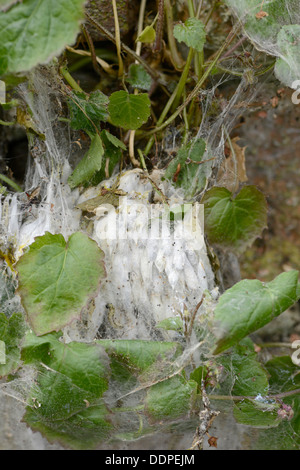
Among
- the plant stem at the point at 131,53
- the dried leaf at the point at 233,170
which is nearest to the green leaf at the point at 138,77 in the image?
the plant stem at the point at 131,53

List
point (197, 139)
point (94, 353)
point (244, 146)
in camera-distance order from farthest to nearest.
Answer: point (244, 146), point (197, 139), point (94, 353)

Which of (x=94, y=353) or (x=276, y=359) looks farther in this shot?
(x=276, y=359)

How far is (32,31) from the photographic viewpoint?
0.63 m

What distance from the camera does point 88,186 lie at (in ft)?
2.84

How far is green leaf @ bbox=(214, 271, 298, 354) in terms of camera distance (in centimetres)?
67

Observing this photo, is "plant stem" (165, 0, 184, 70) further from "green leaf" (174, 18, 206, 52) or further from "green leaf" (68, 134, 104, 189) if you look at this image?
"green leaf" (68, 134, 104, 189)

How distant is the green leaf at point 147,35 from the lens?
809 millimetres

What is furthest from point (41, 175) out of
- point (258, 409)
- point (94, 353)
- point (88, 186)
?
point (258, 409)

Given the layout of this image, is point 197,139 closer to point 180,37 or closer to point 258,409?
point 180,37

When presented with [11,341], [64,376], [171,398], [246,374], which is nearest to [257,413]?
[246,374]

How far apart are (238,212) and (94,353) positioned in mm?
395

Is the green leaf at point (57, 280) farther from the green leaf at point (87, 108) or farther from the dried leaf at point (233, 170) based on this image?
the dried leaf at point (233, 170)

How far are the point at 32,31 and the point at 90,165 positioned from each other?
249mm

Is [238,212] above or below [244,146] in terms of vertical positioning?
below
